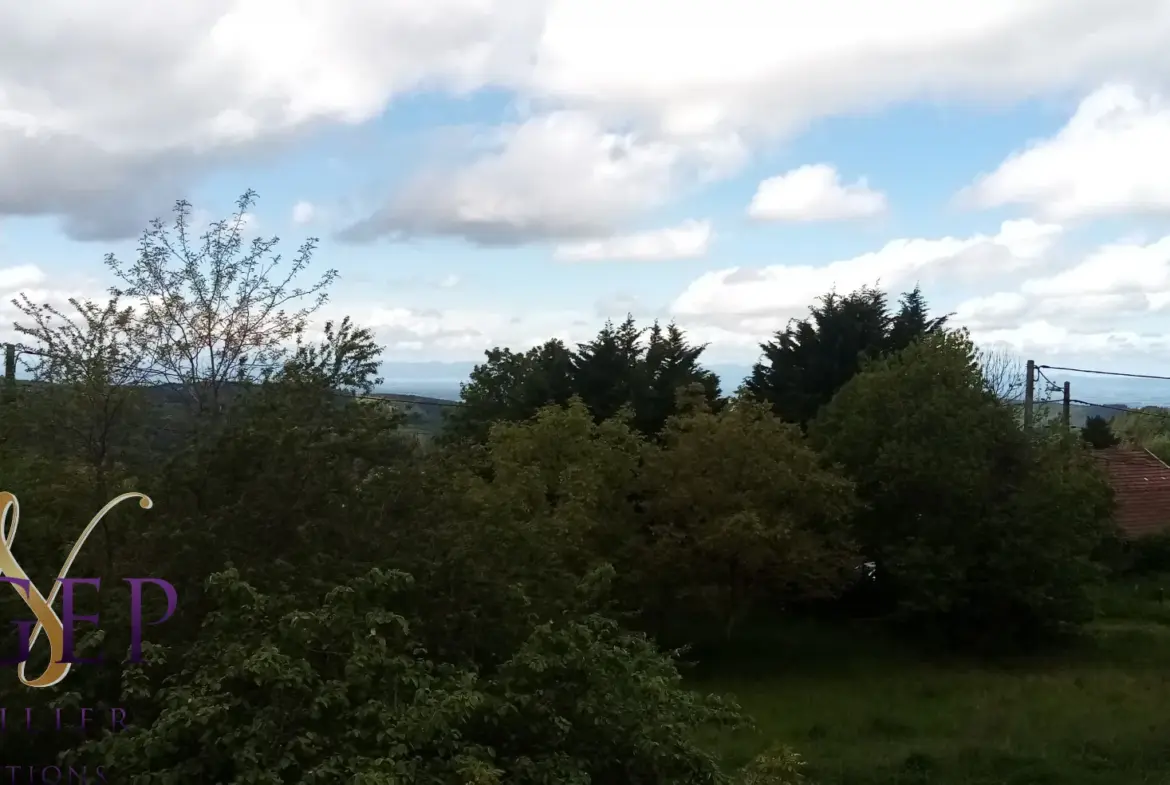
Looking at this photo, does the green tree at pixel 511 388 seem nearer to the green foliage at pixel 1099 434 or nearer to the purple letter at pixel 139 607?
the purple letter at pixel 139 607

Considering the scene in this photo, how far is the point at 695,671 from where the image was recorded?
18078mm

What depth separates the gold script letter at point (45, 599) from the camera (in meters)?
6.75

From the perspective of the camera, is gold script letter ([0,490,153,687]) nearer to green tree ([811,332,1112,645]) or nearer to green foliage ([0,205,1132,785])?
green foliage ([0,205,1132,785])

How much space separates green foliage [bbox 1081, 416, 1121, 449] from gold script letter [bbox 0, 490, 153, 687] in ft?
107

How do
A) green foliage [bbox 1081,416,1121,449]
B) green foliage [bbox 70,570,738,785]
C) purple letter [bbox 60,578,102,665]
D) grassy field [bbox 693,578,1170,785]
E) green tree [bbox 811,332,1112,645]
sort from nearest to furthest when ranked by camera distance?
green foliage [bbox 70,570,738,785], purple letter [bbox 60,578,102,665], grassy field [bbox 693,578,1170,785], green tree [bbox 811,332,1112,645], green foliage [bbox 1081,416,1121,449]

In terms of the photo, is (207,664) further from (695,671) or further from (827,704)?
(695,671)

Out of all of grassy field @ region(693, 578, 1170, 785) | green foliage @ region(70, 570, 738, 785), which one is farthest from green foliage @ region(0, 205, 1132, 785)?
grassy field @ region(693, 578, 1170, 785)

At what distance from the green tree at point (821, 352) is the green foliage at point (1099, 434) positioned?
9717mm

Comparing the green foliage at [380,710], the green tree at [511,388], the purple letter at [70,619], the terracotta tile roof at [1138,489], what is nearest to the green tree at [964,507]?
the green tree at [511,388]

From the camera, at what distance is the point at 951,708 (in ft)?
48.4

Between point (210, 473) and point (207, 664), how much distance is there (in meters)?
1.67

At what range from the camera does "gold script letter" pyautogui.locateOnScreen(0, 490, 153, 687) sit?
6.75 meters

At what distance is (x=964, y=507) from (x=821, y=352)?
8.92 m

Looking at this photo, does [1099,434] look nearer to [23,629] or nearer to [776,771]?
[776,771]
